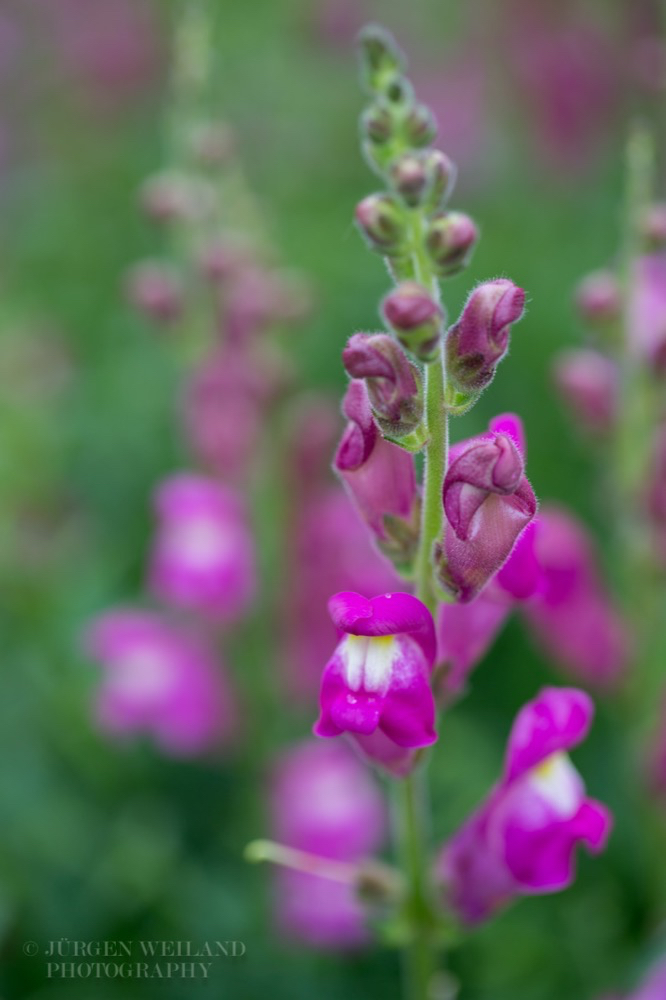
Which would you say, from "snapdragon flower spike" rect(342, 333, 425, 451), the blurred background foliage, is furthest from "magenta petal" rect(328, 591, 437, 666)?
the blurred background foliage

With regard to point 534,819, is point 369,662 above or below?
above

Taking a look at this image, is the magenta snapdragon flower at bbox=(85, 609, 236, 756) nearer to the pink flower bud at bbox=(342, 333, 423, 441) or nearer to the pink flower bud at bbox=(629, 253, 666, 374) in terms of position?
the pink flower bud at bbox=(629, 253, 666, 374)

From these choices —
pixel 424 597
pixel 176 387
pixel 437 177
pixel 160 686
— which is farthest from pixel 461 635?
pixel 176 387

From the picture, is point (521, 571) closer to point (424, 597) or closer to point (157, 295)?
point (424, 597)

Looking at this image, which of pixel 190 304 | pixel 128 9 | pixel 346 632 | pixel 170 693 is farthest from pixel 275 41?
pixel 346 632

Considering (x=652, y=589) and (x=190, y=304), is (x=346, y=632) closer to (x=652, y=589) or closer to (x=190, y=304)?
(x=652, y=589)

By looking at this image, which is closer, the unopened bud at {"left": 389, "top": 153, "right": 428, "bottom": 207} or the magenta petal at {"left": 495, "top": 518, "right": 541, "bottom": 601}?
the unopened bud at {"left": 389, "top": 153, "right": 428, "bottom": 207}

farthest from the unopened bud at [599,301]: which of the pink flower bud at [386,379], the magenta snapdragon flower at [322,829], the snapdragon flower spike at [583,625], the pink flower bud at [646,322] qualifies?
the magenta snapdragon flower at [322,829]
